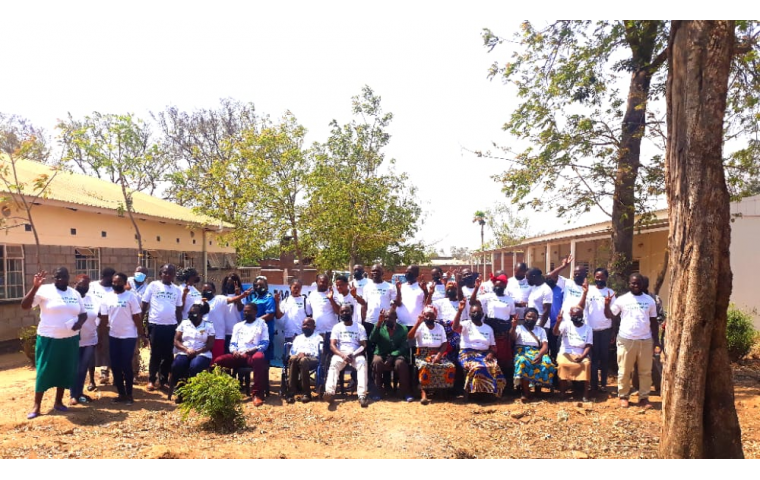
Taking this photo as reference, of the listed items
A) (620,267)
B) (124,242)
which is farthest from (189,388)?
(124,242)

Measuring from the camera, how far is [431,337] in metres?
7.57

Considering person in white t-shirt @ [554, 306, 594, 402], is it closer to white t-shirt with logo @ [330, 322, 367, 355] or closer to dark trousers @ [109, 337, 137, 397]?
white t-shirt with logo @ [330, 322, 367, 355]

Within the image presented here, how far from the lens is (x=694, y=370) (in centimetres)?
467

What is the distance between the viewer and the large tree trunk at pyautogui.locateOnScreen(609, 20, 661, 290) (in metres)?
9.18

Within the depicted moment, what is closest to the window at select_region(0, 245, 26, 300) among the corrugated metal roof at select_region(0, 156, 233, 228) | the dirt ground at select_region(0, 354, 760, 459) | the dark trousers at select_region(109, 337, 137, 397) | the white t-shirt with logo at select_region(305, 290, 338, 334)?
the corrugated metal roof at select_region(0, 156, 233, 228)

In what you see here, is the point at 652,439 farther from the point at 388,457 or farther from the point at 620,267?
the point at 620,267

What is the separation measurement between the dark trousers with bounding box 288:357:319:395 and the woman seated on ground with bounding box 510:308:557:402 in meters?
2.72

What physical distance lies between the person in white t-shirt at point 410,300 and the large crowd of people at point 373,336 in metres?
0.02

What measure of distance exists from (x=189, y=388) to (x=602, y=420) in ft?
15.1

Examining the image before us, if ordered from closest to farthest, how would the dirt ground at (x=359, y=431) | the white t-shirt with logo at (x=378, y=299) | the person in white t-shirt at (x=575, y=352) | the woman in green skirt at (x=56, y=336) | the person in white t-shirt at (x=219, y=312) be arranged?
1. the dirt ground at (x=359, y=431)
2. the woman in green skirt at (x=56, y=336)
3. the person in white t-shirt at (x=575, y=352)
4. the person in white t-shirt at (x=219, y=312)
5. the white t-shirt with logo at (x=378, y=299)

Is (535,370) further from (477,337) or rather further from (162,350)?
(162,350)

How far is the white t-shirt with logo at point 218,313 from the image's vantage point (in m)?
8.09

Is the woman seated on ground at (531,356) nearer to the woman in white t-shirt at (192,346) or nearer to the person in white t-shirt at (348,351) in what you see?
the person in white t-shirt at (348,351)

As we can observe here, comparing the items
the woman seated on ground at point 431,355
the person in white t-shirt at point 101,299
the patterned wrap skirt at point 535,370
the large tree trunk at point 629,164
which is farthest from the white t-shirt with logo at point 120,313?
the large tree trunk at point 629,164
